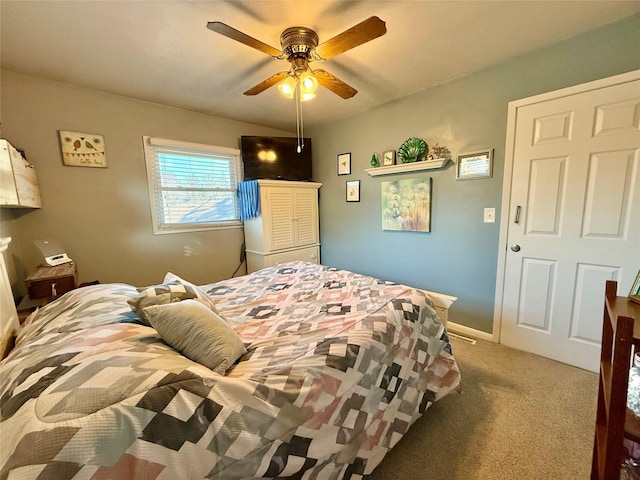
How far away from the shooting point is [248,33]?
1.75 m

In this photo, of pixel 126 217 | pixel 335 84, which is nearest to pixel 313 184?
pixel 335 84

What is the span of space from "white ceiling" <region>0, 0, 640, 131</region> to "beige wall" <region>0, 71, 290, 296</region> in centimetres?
20

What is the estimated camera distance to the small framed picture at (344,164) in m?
3.41

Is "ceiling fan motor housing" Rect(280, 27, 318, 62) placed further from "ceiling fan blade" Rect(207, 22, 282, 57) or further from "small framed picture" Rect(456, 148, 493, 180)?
"small framed picture" Rect(456, 148, 493, 180)

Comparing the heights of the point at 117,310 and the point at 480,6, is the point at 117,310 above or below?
below

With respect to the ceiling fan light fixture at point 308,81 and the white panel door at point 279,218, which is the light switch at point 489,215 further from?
the white panel door at point 279,218

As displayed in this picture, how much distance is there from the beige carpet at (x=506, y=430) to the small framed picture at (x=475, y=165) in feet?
5.48

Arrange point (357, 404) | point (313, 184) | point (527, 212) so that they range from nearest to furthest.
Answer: point (357, 404), point (527, 212), point (313, 184)

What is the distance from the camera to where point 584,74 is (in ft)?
6.07

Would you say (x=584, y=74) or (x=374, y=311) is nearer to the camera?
(x=374, y=311)

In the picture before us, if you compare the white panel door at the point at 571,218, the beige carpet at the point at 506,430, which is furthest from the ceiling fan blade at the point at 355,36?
the beige carpet at the point at 506,430

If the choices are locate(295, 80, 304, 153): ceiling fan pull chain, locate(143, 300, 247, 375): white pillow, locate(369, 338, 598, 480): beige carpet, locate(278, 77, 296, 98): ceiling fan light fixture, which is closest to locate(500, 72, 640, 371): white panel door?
locate(369, 338, 598, 480): beige carpet

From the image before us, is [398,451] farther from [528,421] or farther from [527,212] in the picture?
[527,212]

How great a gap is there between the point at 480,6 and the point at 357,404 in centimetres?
231
